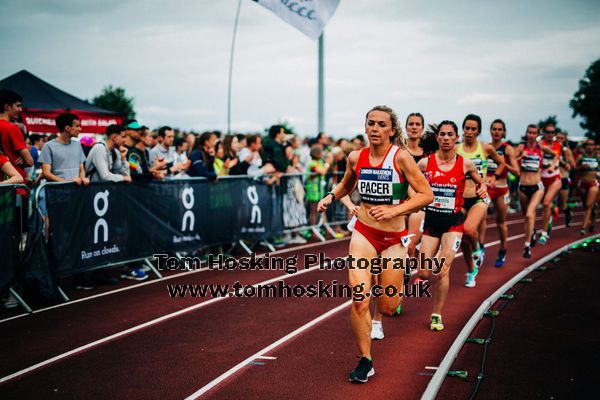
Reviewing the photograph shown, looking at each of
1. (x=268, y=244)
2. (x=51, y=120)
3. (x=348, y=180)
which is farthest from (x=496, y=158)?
(x=51, y=120)

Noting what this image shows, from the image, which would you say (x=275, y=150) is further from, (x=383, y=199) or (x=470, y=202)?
(x=383, y=199)

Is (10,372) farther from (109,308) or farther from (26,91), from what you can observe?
(26,91)

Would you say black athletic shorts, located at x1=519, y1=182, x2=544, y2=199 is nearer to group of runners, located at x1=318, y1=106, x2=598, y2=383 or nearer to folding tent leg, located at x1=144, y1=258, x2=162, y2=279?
group of runners, located at x1=318, y1=106, x2=598, y2=383

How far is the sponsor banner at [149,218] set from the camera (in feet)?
27.5

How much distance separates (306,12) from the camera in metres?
14.2

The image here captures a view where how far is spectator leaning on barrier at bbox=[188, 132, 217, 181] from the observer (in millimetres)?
11273

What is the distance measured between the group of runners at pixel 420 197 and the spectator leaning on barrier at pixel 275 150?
449 cm

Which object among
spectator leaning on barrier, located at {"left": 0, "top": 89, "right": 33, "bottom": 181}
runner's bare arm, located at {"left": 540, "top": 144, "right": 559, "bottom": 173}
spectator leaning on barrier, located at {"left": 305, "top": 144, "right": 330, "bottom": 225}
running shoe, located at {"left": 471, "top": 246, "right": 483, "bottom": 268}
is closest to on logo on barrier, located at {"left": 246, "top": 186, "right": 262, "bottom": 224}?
spectator leaning on barrier, located at {"left": 305, "top": 144, "right": 330, "bottom": 225}

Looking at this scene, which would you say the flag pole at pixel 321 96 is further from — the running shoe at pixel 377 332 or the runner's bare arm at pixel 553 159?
the running shoe at pixel 377 332

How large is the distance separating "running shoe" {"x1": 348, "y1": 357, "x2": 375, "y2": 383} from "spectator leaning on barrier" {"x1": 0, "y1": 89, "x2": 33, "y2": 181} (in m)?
5.50

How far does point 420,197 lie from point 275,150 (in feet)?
26.3

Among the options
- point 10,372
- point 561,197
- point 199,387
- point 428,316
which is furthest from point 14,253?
point 561,197

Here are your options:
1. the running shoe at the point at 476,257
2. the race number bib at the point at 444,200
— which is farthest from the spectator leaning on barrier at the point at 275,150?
the race number bib at the point at 444,200

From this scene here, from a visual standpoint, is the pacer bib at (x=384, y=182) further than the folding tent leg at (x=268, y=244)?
No
